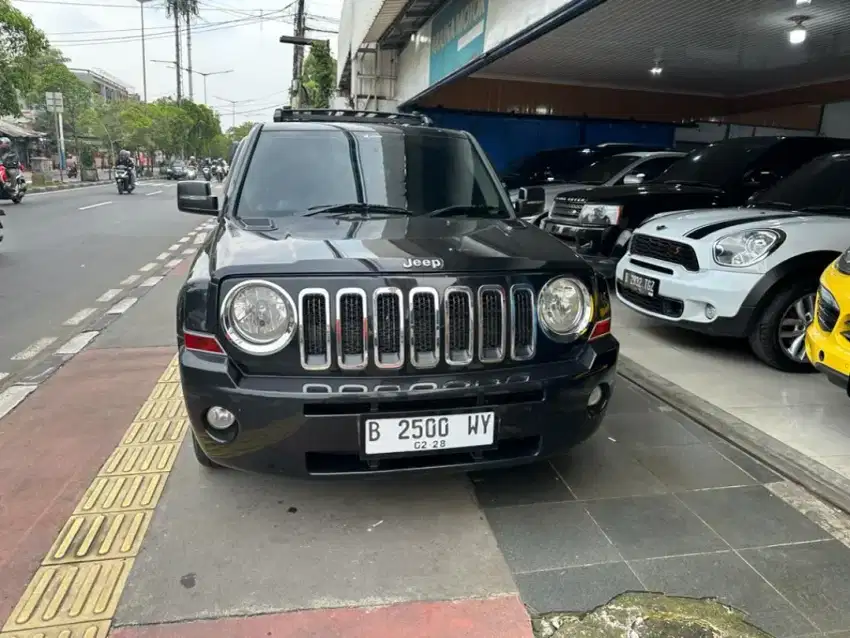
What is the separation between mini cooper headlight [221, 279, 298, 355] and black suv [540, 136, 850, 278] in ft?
16.0

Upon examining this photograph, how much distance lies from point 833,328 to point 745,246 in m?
1.30

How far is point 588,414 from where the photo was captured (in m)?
2.84

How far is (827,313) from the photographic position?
3.63 metres

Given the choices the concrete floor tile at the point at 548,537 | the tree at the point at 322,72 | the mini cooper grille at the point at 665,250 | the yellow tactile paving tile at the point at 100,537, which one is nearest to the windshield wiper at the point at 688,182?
the mini cooper grille at the point at 665,250

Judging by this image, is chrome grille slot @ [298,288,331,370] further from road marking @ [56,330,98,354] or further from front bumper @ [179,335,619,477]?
road marking @ [56,330,98,354]

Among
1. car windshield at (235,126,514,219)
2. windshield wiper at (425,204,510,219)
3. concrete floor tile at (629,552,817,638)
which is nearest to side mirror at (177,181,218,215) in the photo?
car windshield at (235,126,514,219)

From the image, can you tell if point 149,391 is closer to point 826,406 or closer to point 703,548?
point 703,548

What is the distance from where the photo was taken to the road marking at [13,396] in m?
4.04

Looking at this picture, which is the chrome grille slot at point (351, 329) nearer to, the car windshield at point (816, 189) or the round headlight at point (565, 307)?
the round headlight at point (565, 307)

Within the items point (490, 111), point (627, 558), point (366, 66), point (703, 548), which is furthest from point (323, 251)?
point (366, 66)

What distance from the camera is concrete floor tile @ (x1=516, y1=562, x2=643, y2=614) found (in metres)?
2.32

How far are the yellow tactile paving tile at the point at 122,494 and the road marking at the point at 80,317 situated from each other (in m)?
3.36

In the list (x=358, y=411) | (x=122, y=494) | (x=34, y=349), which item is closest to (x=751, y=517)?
(x=358, y=411)

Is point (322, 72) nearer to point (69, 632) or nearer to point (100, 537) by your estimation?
point (100, 537)
